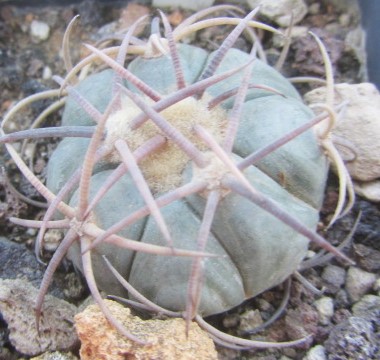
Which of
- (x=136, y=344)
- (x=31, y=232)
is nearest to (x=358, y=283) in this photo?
(x=136, y=344)

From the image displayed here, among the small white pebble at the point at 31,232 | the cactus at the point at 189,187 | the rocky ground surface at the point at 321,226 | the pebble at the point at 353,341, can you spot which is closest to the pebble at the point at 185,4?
the rocky ground surface at the point at 321,226

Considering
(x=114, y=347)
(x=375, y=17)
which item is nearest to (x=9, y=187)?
(x=114, y=347)

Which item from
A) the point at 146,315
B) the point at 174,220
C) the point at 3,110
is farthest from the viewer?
the point at 3,110

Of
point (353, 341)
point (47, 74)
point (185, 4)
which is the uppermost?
point (185, 4)

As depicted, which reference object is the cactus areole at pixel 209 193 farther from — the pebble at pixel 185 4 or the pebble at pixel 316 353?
the pebble at pixel 185 4

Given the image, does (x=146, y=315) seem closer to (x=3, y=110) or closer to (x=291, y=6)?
(x=3, y=110)

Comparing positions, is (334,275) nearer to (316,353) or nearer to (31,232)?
(316,353)
